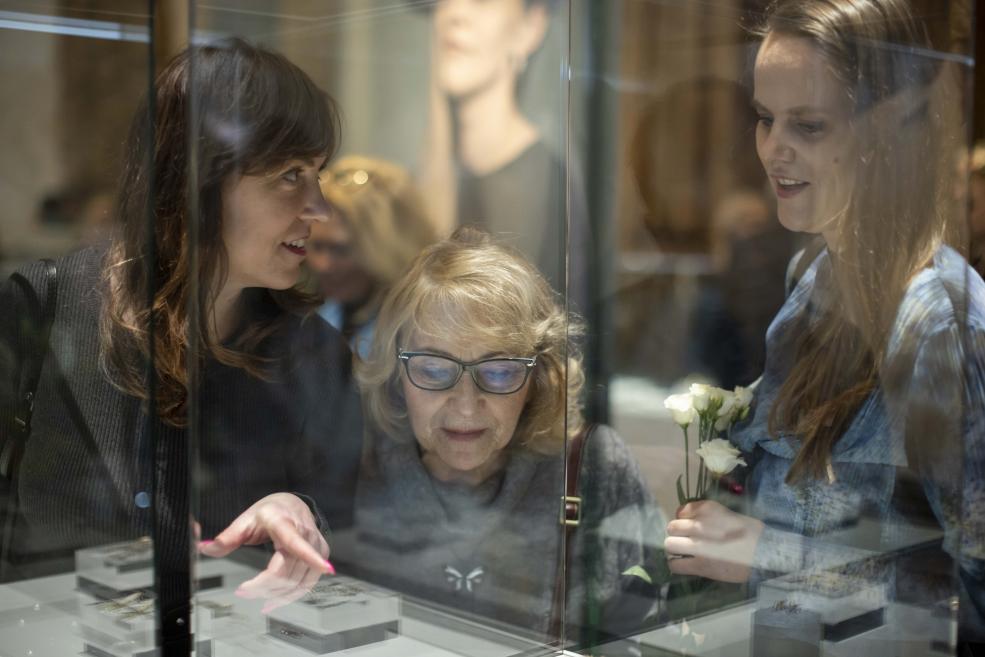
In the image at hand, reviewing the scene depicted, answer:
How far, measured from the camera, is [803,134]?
5.40 ft

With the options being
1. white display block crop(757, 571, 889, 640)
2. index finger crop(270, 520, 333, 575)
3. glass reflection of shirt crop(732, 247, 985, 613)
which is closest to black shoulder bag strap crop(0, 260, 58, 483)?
index finger crop(270, 520, 333, 575)

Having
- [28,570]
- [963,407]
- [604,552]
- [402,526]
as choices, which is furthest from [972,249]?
[28,570]

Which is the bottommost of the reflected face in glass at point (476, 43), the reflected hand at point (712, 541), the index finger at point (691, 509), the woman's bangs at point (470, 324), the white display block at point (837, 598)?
the white display block at point (837, 598)

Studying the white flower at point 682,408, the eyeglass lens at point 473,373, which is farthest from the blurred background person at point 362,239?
the white flower at point 682,408

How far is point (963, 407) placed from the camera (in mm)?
1633

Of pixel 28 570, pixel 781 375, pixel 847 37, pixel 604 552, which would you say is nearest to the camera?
pixel 847 37

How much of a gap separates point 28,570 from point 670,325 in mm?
1246

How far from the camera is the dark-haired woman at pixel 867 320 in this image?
1.59 metres

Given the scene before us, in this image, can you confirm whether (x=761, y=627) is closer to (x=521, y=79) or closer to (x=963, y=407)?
(x=963, y=407)

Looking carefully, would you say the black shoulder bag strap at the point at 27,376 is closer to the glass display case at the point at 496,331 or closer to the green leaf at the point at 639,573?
the glass display case at the point at 496,331

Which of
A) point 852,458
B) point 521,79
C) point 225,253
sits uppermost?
point 521,79

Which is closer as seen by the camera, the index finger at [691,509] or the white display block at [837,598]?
the white display block at [837,598]

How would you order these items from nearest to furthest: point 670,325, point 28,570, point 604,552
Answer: point 670,325, point 604,552, point 28,570

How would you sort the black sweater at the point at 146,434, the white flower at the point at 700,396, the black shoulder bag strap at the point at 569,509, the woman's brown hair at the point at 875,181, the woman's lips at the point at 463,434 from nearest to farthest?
the woman's brown hair at the point at 875,181, the black sweater at the point at 146,434, the white flower at the point at 700,396, the woman's lips at the point at 463,434, the black shoulder bag strap at the point at 569,509
